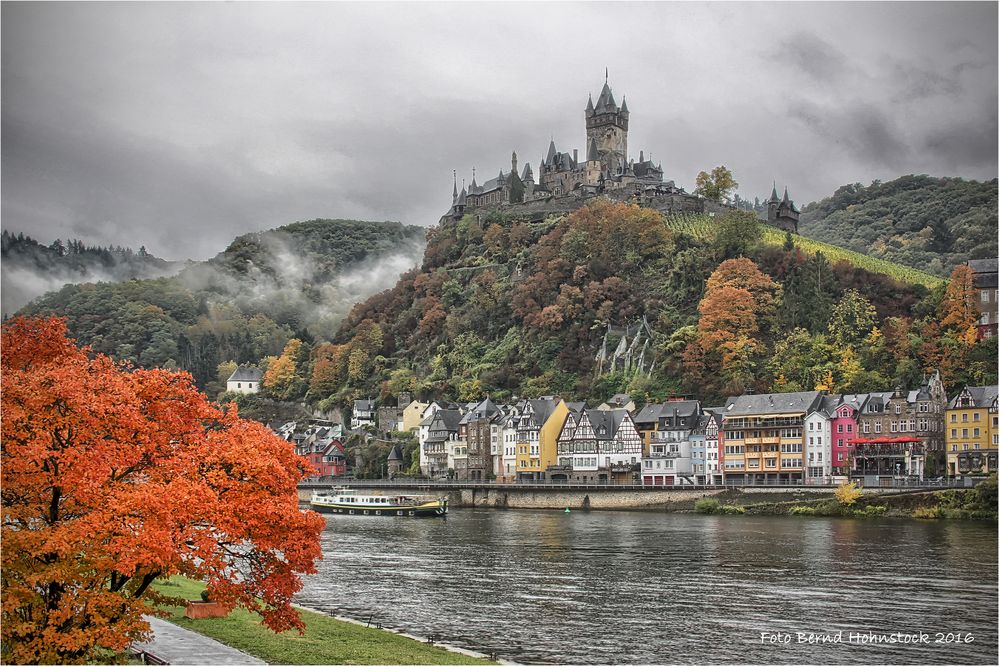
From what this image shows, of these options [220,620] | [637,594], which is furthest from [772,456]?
[220,620]

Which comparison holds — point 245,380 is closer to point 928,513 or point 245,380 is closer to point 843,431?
point 843,431

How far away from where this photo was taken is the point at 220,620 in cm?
3105

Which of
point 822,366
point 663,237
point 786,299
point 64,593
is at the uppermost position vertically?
point 663,237

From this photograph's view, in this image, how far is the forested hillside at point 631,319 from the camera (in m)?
108

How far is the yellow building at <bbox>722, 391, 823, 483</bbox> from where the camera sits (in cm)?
9597

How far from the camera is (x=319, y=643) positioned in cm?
2945

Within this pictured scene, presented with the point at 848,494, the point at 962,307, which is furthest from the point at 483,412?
the point at 962,307

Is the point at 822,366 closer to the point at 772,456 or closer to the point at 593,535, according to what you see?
the point at 772,456

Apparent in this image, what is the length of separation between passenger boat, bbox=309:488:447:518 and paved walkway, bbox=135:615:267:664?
6535 centimetres

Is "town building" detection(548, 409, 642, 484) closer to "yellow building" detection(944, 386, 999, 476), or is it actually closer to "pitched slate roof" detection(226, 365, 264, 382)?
"yellow building" detection(944, 386, 999, 476)

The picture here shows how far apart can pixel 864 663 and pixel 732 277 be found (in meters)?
95.9

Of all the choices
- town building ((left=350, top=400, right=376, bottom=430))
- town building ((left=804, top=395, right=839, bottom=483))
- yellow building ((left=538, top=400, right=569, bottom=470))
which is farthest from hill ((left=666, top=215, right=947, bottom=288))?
town building ((left=350, top=400, right=376, bottom=430))

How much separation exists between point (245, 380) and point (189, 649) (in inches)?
6558

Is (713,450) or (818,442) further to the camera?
(713,450)
